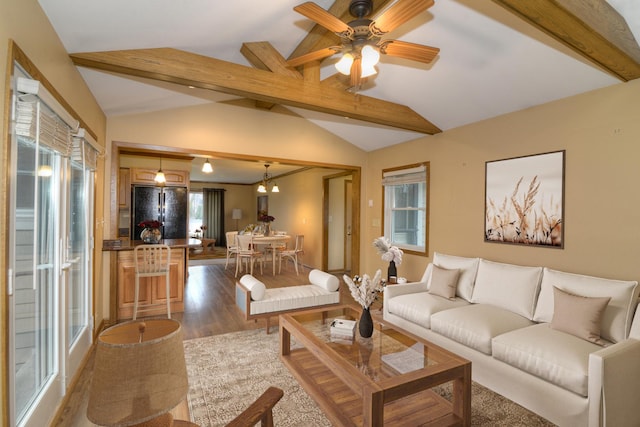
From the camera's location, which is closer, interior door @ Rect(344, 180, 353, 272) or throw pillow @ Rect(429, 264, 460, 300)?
throw pillow @ Rect(429, 264, 460, 300)

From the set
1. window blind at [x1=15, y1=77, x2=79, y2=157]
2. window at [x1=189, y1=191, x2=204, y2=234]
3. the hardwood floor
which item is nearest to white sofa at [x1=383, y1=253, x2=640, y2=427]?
the hardwood floor

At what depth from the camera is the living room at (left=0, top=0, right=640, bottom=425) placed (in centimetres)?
250

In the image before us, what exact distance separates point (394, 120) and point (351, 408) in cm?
312

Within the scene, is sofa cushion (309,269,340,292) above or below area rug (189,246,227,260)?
above

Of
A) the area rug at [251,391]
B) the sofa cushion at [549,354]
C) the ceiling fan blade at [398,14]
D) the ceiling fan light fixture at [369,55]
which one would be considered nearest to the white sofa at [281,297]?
the area rug at [251,391]

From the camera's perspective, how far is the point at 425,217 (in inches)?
179

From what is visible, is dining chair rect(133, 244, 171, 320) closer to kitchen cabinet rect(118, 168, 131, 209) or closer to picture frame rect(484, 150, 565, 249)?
kitchen cabinet rect(118, 168, 131, 209)

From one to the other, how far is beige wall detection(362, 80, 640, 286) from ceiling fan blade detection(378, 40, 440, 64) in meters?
1.64

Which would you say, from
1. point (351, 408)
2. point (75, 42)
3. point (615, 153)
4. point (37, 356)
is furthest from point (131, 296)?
point (615, 153)

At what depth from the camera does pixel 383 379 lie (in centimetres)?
185

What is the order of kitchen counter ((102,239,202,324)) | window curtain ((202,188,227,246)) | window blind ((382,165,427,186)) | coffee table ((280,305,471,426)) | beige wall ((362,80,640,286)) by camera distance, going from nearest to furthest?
1. coffee table ((280,305,471,426))
2. beige wall ((362,80,640,286))
3. kitchen counter ((102,239,202,324))
4. window blind ((382,165,427,186))
5. window curtain ((202,188,227,246))

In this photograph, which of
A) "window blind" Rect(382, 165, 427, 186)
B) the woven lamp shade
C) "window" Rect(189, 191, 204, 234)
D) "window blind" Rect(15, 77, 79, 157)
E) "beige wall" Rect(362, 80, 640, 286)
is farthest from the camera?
"window" Rect(189, 191, 204, 234)

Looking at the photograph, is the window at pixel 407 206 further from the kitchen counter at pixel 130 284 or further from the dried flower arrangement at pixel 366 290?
the kitchen counter at pixel 130 284

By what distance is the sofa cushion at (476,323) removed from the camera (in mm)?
2473
